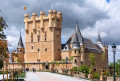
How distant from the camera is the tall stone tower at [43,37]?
74625mm

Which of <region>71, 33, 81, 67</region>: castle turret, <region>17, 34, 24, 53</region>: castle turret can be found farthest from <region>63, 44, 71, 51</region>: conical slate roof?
<region>17, 34, 24, 53</region>: castle turret

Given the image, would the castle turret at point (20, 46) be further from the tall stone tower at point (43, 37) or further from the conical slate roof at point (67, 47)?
the conical slate roof at point (67, 47)

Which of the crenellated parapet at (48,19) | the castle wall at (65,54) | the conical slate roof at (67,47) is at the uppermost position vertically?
the crenellated parapet at (48,19)

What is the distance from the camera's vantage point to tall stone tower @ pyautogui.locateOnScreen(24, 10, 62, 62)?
2938 inches

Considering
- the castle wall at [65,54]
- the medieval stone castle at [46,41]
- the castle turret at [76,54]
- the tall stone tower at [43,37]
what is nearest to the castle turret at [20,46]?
the medieval stone castle at [46,41]

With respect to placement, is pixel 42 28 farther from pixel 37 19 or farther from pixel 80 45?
pixel 80 45

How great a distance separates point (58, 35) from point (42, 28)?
5.96m

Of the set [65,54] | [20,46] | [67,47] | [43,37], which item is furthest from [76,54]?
[20,46]

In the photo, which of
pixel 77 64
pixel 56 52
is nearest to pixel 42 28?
pixel 56 52

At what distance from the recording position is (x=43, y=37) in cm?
7619

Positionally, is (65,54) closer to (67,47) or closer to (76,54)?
(67,47)

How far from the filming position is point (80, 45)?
2751 inches

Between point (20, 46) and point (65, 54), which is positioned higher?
point (20, 46)

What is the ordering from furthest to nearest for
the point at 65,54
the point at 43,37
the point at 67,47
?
the point at 43,37
the point at 67,47
the point at 65,54
